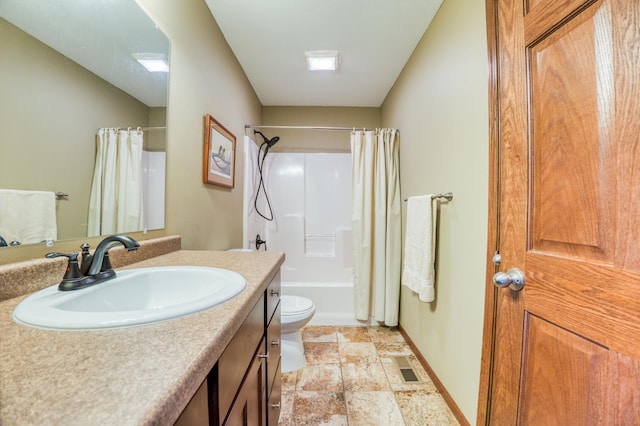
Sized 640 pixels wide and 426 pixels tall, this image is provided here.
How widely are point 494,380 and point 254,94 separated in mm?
2790

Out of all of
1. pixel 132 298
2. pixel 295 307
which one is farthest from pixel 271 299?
pixel 295 307

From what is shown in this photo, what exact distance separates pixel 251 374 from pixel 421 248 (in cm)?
124

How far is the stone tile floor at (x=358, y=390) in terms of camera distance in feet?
4.43

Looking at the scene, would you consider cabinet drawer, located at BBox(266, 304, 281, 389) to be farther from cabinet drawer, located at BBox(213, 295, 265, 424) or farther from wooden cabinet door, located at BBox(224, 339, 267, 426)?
cabinet drawer, located at BBox(213, 295, 265, 424)

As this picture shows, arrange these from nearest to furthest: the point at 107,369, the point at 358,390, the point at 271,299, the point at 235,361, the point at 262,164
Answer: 1. the point at 107,369
2. the point at 235,361
3. the point at 271,299
4. the point at 358,390
5. the point at 262,164

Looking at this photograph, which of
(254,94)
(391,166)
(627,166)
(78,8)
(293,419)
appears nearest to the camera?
(627,166)

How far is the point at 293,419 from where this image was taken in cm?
134

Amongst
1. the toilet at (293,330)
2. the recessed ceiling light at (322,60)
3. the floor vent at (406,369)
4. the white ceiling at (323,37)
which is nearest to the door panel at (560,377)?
the floor vent at (406,369)

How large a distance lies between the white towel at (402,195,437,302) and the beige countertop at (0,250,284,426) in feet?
4.30

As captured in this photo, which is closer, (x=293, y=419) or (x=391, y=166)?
(x=293, y=419)

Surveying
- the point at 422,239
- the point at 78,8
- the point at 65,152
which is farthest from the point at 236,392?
the point at 422,239

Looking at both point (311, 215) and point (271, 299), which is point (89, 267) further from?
point (311, 215)

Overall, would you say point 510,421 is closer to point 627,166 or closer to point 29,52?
point 627,166

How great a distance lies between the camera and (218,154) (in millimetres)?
1660
